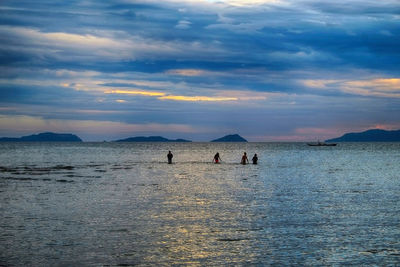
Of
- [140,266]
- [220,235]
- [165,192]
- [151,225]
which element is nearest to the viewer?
[140,266]

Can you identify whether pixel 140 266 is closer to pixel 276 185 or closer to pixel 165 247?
pixel 165 247

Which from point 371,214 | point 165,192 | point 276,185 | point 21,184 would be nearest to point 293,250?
point 371,214

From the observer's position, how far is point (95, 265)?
16.8 meters

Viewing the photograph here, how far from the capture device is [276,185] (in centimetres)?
4647

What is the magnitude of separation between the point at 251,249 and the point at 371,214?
39.6 feet

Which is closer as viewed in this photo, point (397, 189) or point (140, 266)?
point (140, 266)

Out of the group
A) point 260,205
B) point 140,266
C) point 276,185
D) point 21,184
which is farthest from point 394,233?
point 21,184

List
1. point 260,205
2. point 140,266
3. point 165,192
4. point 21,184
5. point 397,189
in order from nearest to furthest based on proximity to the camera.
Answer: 1. point 140,266
2. point 260,205
3. point 165,192
4. point 397,189
5. point 21,184

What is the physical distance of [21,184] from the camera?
4625 centimetres

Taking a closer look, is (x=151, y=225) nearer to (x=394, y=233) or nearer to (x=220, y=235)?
(x=220, y=235)

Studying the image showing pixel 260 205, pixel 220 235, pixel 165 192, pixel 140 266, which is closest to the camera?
pixel 140 266

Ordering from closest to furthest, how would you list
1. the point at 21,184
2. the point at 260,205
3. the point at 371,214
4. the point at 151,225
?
the point at 151,225, the point at 371,214, the point at 260,205, the point at 21,184

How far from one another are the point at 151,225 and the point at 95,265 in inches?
298

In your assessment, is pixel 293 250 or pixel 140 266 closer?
pixel 140 266
